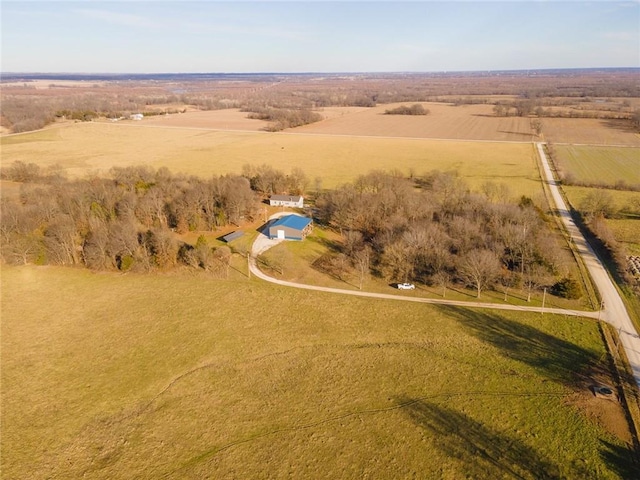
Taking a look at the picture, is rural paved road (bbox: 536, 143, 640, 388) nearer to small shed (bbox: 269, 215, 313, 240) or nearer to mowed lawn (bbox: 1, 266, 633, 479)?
mowed lawn (bbox: 1, 266, 633, 479)

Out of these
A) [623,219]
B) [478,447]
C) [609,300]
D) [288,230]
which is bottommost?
[478,447]

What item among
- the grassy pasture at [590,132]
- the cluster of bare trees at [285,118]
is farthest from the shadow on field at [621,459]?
the cluster of bare trees at [285,118]

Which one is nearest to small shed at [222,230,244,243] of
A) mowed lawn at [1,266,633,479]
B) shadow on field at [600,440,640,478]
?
mowed lawn at [1,266,633,479]

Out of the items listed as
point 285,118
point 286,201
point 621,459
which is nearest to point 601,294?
point 621,459

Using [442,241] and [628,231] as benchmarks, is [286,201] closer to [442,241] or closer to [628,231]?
[442,241]

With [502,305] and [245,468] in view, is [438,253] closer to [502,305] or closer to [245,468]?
[502,305]
